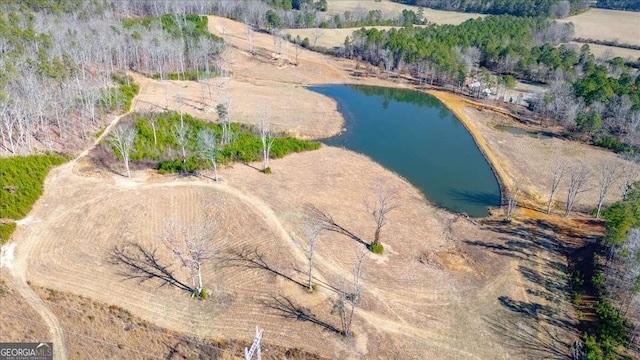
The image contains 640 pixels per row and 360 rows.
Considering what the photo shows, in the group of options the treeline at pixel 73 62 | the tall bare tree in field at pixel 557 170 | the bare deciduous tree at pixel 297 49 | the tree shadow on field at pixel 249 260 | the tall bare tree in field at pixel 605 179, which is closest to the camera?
the tree shadow on field at pixel 249 260

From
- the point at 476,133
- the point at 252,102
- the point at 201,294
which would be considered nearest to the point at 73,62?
the point at 252,102

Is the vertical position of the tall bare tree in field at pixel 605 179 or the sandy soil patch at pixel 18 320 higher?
the tall bare tree in field at pixel 605 179

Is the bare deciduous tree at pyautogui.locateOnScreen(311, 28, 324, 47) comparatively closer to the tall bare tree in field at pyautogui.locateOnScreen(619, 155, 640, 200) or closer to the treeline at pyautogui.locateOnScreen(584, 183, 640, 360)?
the tall bare tree in field at pyautogui.locateOnScreen(619, 155, 640, 200)

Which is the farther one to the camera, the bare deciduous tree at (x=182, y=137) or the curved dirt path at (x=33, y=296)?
the bare deciduous tree at (x=182, y=137)

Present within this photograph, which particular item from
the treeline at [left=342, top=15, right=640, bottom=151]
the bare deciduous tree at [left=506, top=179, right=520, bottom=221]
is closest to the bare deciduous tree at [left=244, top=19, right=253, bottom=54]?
the treeline at [left=342, top=15, right=640, bottom=151]

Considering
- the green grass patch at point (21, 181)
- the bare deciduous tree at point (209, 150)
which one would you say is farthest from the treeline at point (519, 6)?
the green grass patch at point (21, 181)

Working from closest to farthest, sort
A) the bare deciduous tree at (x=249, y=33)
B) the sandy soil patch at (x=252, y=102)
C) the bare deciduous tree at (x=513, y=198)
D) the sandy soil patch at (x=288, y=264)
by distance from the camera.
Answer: the sandy soil patch at (x=288, y=264)
the bare deciduous tree at (x=513, y=198)
the sandy soil patch at (x=252, y=102)
the bare deciduous tree at (x=249, y=33)

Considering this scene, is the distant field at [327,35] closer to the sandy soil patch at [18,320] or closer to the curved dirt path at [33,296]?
the curved dirt path at [33,296]

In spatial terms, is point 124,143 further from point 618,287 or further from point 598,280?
point 618,287

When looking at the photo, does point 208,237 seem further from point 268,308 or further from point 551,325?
point 551,325
